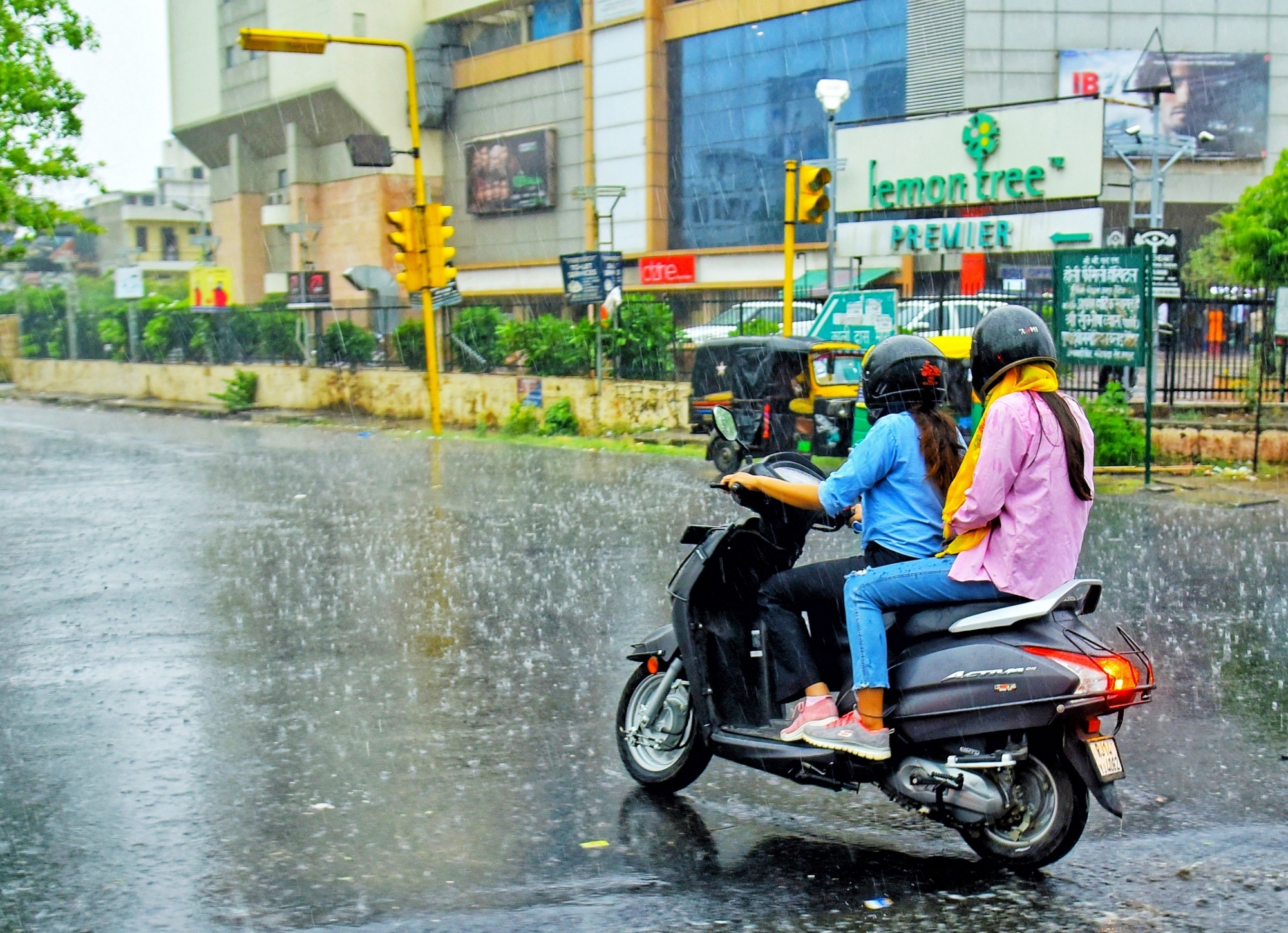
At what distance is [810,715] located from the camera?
15.4 feet

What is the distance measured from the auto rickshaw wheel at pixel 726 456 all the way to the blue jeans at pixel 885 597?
11.9m

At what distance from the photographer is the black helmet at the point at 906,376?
4586mm

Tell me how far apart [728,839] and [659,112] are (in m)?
44.1

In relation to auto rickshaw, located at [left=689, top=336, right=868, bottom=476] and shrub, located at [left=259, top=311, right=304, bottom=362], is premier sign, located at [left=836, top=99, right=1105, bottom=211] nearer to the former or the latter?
auto rickshaw, located at [left=689, top=336, right=868, bottom=476]

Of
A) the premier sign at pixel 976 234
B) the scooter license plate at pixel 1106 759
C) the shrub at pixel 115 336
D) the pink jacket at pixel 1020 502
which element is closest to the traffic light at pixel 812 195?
the premier sign at pixel 976 234

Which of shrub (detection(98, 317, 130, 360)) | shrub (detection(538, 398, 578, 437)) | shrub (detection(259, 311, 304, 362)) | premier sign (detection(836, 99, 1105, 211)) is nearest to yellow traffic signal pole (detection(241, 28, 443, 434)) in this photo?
shrub (detection(538, 398, 578, 437))

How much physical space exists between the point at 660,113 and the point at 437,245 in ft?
89.2

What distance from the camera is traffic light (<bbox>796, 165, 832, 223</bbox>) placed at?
54.9 feet

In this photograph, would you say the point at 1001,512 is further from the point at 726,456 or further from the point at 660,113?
the point at 660,113

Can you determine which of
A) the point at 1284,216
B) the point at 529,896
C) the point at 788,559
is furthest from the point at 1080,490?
the point at 1284,216

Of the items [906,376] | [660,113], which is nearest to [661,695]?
[906,376]

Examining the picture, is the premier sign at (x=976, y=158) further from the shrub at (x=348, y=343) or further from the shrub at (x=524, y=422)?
the shrub at (x=348, y=343)

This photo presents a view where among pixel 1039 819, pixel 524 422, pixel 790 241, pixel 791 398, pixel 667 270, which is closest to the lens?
pixel 1039 819

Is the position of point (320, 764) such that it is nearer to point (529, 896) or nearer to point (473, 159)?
point (529, 896)
